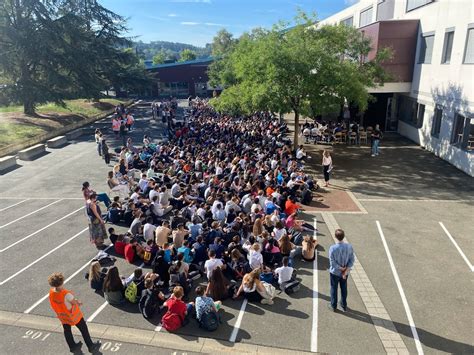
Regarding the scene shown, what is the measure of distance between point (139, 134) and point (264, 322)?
25.2 m

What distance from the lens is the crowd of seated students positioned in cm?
871

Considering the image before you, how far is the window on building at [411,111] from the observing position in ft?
83.6

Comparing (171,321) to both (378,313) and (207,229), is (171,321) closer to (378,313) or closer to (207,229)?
(207,229)

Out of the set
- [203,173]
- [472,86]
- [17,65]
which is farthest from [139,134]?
[472,86]

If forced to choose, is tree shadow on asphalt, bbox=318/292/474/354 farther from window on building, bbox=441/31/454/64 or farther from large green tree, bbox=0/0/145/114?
large green tree, bbox=0/0/145/114

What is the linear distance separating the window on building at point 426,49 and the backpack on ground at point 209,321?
75.2 ft

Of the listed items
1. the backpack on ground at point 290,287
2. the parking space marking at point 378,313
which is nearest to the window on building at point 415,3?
the parking space marking at point 378,313

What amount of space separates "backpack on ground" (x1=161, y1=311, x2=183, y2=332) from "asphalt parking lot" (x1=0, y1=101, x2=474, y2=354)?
0.67 feet

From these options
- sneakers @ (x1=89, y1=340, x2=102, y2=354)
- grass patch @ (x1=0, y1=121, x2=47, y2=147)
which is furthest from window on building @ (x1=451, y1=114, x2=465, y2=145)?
grass patch @ (x1=0, y1=121, x2=47, y2=147)

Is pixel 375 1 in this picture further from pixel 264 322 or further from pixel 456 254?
pixel 264 322

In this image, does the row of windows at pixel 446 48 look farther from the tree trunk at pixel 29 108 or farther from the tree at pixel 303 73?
the tree trunk at pixel 29 108

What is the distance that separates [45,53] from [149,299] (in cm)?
3099

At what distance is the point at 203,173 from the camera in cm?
1691

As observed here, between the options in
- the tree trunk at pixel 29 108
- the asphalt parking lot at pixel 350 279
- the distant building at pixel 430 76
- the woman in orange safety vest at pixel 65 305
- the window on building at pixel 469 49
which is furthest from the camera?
the tree trunk at pixel 29 108
